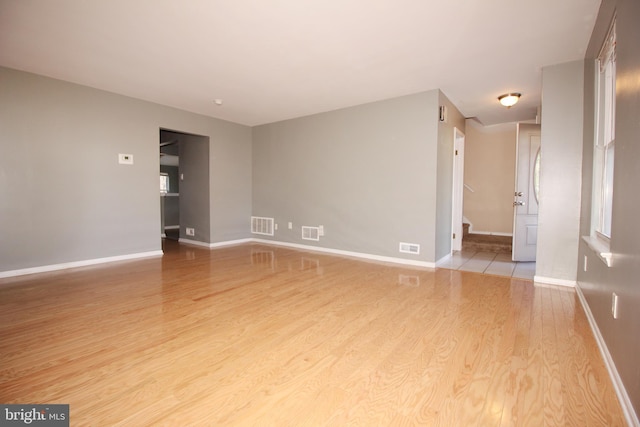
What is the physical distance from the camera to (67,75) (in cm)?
373

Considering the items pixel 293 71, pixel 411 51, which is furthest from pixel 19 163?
pixel 411 51

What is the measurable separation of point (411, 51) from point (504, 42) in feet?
2.80

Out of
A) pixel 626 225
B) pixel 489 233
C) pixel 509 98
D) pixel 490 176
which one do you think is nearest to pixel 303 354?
pixel 626 225

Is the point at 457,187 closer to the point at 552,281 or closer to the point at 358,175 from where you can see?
the point at 358,175

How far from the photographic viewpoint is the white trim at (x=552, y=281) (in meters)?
3.28

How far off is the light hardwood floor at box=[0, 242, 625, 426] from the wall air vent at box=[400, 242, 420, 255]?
897 millimetres

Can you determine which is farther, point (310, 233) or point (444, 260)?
point (310, 233)

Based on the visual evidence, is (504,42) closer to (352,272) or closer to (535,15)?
(535,15)

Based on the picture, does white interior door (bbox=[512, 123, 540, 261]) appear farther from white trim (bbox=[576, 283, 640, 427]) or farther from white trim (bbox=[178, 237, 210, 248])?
white trim (bbox=[178, 237, 210, 248])

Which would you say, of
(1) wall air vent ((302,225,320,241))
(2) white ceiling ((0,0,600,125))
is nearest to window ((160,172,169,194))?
(2) white ceiling ((0,0,600,125))

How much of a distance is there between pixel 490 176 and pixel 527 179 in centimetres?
227

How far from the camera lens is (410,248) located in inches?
172

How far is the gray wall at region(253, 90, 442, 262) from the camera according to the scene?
421cm

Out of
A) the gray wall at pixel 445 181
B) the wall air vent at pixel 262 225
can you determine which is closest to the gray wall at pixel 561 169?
the gray wall at pixel 445 181
